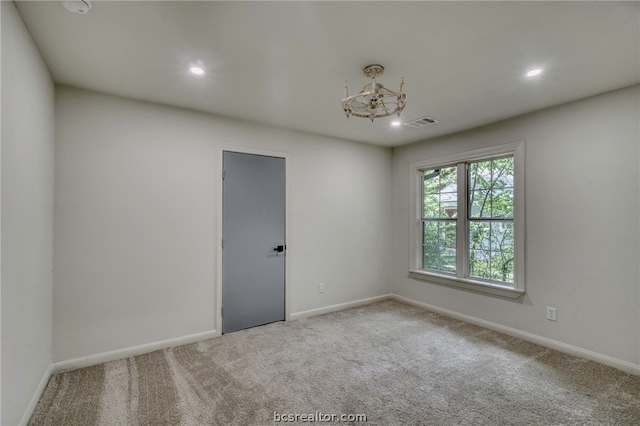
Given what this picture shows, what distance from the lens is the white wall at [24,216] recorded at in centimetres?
162

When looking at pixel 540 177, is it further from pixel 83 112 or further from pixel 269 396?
pixel 83 112

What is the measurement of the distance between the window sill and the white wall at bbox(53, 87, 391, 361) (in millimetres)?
1702

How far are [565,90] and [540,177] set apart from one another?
2.92ft

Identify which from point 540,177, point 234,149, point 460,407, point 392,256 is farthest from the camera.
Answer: point 392,256

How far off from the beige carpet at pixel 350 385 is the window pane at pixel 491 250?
767 millimetres

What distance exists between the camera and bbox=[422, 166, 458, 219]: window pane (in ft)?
13.8

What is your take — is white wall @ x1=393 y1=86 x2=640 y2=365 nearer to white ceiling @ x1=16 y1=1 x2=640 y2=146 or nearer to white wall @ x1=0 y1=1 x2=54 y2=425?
white ceiling @ x1=16 y1=1 x2=640 y2=146

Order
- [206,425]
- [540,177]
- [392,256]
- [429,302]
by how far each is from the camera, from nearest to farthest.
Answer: [206,425]
[540,177]
[429,302]
[392,256]

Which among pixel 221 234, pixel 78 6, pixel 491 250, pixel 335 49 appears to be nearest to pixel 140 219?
pixel 221 234

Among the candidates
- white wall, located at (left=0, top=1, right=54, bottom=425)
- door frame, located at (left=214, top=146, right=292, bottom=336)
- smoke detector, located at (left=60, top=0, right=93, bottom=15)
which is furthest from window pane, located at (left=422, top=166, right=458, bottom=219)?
white wall, located at (left=0, top=1, right=54, bottom=425)

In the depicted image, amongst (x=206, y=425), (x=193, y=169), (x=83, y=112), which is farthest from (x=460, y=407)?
(x=83, y=112)

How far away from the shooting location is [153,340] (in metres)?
2.99

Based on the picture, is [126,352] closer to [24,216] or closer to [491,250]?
[24,216]

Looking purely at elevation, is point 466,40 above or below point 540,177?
above
